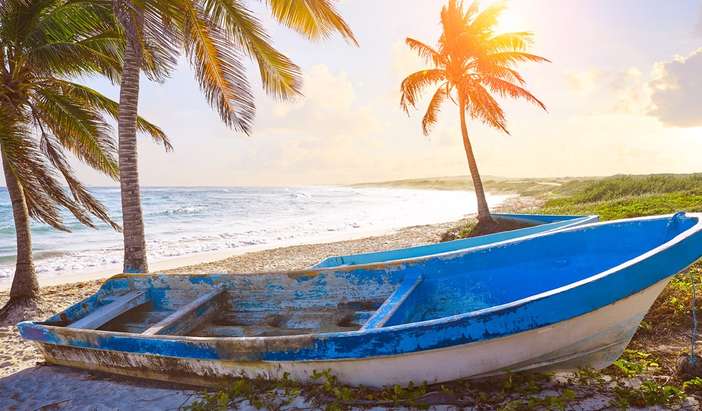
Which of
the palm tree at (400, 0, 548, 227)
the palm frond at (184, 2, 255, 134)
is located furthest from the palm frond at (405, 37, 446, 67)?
the palm frond at (184, 2, 255, 134)

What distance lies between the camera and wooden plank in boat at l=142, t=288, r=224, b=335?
369 centimetres

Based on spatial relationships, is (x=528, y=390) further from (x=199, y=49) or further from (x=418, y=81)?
(x=418, y=81)

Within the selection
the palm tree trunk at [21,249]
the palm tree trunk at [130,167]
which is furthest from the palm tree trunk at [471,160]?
the palm tree trunk at [21,249]

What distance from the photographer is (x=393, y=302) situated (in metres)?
3.37

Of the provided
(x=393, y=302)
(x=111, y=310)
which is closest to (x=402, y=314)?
(x=393, y=302)

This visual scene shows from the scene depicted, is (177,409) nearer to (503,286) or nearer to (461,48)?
(503,286)

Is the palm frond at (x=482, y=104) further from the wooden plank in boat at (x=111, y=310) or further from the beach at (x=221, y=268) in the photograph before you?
the wooden plank in boat at (x=111, y=310)

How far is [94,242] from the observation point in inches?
676

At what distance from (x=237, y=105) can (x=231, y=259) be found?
6.92 m

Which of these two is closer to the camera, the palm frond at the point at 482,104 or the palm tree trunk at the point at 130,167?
the palm tree trunk at the point at 130,167

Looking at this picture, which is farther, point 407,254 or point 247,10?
point 247,10

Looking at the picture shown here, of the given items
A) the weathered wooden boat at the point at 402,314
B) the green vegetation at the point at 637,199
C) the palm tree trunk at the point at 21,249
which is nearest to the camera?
the weathered wooden boat at the point at 402,314

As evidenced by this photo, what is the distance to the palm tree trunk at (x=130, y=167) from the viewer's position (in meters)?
5.74

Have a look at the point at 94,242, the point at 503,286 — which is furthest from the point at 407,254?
the point at 94,242
